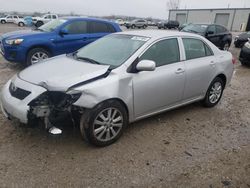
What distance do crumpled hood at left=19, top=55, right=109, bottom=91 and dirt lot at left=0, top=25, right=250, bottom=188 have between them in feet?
2.84

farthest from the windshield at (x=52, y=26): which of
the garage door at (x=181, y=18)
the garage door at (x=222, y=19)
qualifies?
the garage door at (x=181, y=18)

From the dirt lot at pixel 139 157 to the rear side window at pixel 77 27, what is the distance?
4.41 m

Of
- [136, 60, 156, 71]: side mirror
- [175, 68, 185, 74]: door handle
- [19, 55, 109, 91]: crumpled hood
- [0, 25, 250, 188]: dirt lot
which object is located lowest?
[0, 25, 250, 188]: dirt lot

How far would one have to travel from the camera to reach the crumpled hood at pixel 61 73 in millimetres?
3096

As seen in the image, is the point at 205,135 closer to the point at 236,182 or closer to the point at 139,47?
the point at 236,182

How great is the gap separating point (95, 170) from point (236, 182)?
1.67 meters

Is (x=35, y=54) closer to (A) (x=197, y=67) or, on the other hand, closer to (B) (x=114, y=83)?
(B) (x=114, y=83)

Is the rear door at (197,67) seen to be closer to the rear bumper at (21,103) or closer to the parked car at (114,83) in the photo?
the parked car at (114,83)

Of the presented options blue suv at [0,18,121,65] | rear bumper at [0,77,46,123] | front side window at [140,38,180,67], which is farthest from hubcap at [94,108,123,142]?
blue suv at [0,18,121,65]

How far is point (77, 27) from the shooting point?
309 inches

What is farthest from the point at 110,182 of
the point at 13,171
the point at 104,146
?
the point at 13,171

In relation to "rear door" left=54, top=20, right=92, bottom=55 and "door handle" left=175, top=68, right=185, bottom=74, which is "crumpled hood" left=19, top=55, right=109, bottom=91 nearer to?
"door handle" left=175, top=68, right=185, bottom=74

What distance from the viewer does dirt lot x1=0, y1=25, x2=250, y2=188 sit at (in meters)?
2.82

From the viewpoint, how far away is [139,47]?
3734mm
